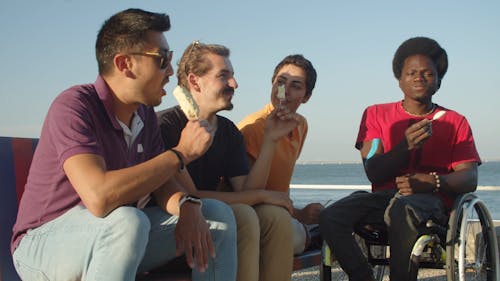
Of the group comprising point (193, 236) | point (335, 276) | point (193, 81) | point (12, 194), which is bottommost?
point (335, 276)

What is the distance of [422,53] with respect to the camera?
3.91m

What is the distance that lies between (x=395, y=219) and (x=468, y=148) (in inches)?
32.4

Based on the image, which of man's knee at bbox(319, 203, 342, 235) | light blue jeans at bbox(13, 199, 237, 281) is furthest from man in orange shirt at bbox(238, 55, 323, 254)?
light blue jeans at bbox(13, 199, 237, 281)

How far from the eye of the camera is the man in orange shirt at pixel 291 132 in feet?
12.0

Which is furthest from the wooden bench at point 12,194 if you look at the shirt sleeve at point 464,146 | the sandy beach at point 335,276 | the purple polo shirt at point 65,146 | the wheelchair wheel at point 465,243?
the sandy beach at point 335,276

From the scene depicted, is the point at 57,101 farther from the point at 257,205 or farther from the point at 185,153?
the point at 257,205

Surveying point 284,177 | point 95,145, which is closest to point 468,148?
point 284,177

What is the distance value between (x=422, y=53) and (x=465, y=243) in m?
1.31

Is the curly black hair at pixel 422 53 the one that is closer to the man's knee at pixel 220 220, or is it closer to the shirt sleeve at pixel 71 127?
the man's knee at pixel 220 220

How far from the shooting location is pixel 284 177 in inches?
146

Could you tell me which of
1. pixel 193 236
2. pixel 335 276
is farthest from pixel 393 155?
pixel 335 276

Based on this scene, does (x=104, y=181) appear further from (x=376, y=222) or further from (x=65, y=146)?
(x=376, y=222)

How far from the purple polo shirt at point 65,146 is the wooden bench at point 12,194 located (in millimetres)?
197

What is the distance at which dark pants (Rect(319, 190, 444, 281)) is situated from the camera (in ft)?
10.6
